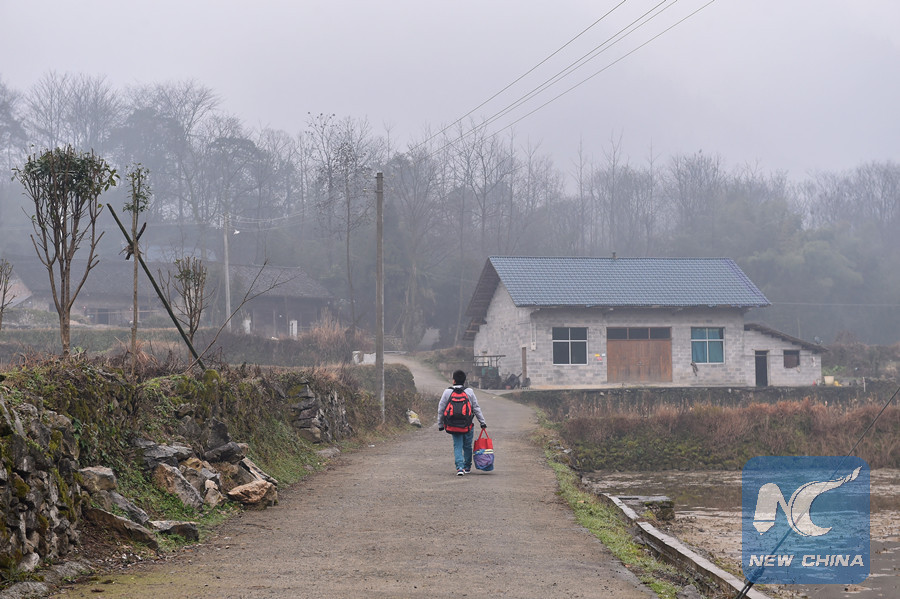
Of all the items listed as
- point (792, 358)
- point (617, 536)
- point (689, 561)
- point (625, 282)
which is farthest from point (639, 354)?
point (689, 561)

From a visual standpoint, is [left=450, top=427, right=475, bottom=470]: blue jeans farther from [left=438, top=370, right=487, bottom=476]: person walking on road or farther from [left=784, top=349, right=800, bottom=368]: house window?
[left=784, top=349, right=800, bottom=368]: house window

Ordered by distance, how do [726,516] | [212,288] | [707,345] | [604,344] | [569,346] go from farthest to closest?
1. [212,288]
2. [707,345]
3. [604,344]
4. [569,346]
5. [726,516]

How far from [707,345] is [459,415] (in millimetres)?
33081

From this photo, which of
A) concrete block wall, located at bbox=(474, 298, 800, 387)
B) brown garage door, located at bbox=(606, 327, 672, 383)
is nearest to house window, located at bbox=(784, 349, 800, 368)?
concrete block wall, located at bbox=(474, 298, 800, 387)

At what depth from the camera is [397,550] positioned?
28.4 feet

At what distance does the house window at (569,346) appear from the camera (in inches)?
1697

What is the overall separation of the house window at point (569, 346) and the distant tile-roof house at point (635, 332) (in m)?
0.05

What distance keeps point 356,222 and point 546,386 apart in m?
22.2

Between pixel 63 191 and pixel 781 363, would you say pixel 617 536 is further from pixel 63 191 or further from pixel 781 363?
pixel 781 363

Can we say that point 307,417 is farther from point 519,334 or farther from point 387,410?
point 519,334

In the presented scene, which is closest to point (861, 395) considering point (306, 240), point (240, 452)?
point (240, 452)

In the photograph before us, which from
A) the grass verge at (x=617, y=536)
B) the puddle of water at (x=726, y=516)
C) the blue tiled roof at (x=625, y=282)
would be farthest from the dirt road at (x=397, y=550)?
the blue tiled roof at (x=625, y=282)

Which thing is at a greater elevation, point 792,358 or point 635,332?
point 635,332

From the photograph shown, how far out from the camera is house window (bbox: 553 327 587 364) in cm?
4309
